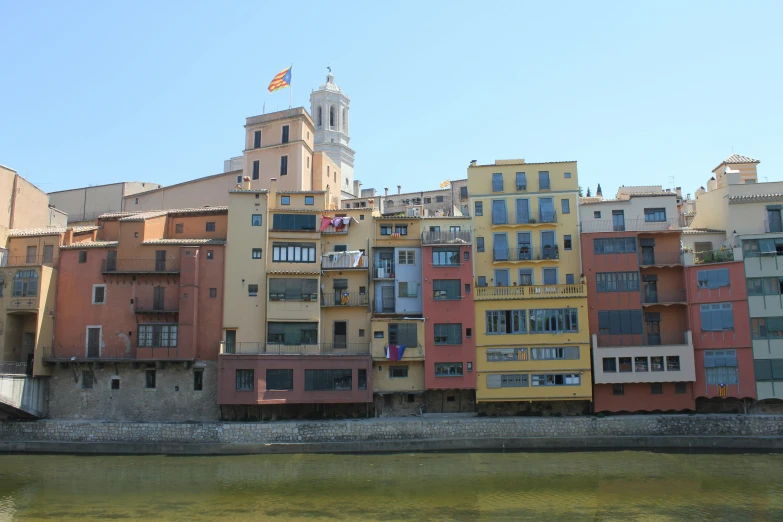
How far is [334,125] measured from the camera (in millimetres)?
89250

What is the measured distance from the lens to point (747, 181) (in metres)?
50.0

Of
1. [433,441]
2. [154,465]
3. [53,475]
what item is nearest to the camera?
[53,475]

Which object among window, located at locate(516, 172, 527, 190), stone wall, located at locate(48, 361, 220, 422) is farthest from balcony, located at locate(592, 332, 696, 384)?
stone wall, located at locate(48, 361, 220, 422)

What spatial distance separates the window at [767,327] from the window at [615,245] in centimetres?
821

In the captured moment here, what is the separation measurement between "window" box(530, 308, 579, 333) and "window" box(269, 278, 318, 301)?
542 inches

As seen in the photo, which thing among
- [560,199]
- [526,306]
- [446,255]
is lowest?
[526,306]

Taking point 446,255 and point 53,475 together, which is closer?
point 53,475

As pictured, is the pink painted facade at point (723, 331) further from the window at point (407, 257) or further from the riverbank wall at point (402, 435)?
the window at point (407, 257)

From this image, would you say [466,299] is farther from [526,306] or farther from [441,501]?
[441,501]

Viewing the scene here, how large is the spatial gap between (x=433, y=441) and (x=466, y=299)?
941 cm

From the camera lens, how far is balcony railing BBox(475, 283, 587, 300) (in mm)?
45219

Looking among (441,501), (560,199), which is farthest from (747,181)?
(441,501)

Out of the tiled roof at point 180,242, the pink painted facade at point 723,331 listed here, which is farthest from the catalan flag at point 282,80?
the pink painted facade at point 723,331

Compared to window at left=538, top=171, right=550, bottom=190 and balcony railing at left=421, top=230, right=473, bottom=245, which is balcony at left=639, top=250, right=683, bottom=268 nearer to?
window at left=538, top=171, right=550, bottom=190
